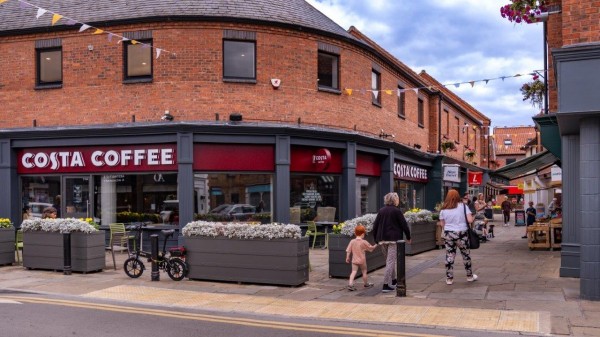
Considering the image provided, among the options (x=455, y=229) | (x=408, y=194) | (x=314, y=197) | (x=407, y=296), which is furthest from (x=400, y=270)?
(x=408, y=194)

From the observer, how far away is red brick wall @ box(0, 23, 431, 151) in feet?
55.3

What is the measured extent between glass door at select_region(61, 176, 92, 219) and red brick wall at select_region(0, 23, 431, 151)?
6.06 feet

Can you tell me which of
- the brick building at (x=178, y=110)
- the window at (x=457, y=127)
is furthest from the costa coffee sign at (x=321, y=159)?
the window at (x=457, y=127)

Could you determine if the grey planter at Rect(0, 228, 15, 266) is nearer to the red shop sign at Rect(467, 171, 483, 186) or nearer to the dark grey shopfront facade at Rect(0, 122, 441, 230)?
the dark grey shopfront facade at Rect(0, 122, 441, 230)

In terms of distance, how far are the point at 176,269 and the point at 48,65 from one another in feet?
31.6

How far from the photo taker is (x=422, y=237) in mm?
17000

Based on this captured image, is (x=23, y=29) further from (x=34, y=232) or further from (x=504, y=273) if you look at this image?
(x=504, y=273)

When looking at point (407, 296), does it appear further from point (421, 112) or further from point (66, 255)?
point (421, 112)

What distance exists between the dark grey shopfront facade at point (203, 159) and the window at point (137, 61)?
1.57 m

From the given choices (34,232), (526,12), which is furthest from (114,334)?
(526,12)

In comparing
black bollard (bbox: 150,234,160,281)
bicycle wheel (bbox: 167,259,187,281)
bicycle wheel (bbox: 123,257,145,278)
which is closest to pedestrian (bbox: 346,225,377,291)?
bicycle wheel (bbox: 167,259,187,281)

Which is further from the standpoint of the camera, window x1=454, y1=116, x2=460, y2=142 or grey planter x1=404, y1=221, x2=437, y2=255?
window x1=454, y1=116, x2=460, y2=142

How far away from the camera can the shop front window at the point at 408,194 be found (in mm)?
24644

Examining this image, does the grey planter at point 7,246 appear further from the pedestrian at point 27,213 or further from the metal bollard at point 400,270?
the metal bollard at point 400,270
